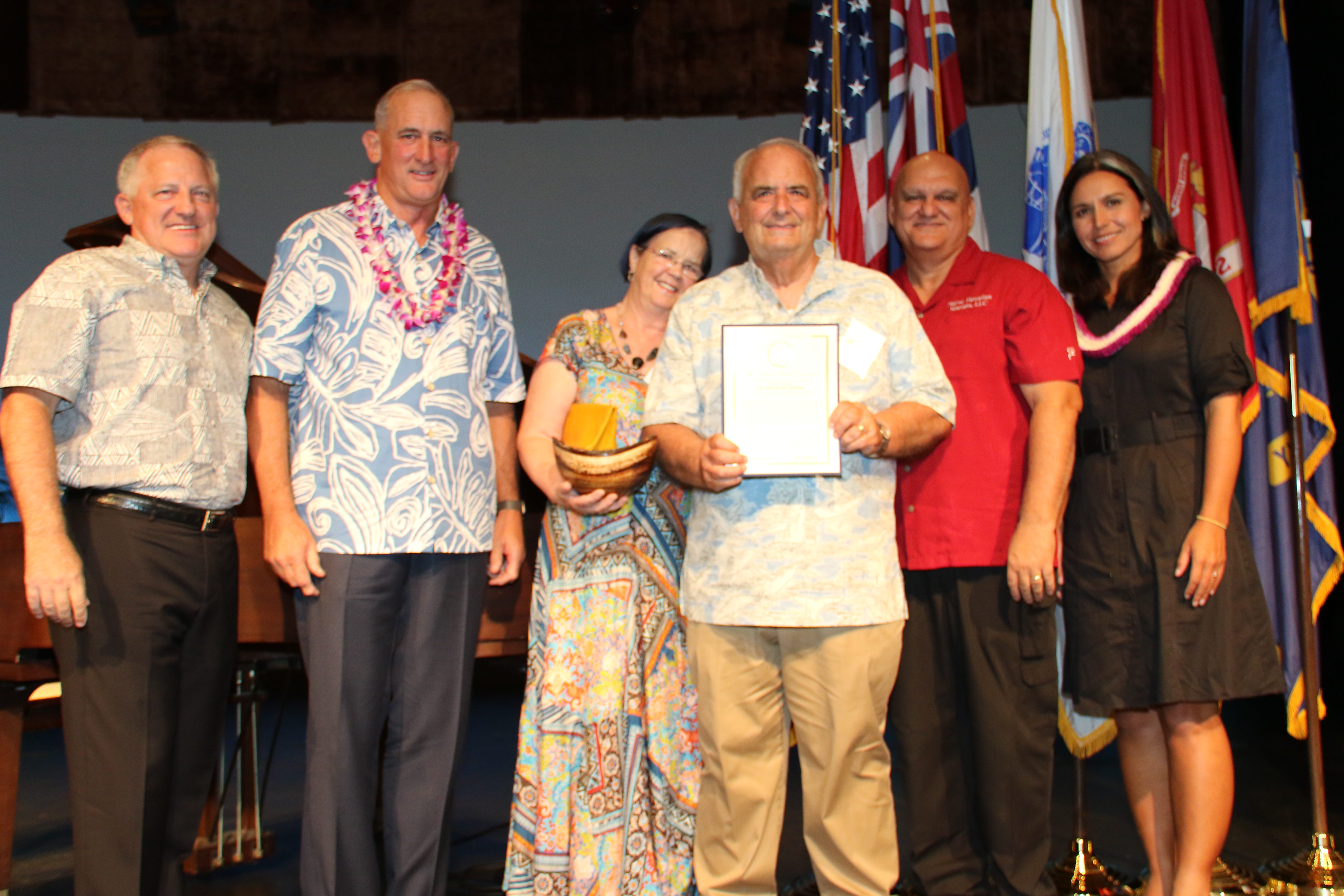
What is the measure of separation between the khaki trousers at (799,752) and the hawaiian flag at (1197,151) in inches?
84.7

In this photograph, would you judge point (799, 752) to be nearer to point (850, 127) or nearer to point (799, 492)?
point (799, 492)

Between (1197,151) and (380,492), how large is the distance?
3115mm

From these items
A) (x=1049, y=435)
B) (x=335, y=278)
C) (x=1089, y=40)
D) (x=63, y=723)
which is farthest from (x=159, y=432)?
(x=1089, y=40)

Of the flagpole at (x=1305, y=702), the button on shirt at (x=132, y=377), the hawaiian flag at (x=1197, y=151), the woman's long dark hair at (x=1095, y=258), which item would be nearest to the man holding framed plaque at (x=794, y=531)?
the woman's long dark hair at (x=1095, y=258)

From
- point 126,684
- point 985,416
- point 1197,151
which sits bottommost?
point 126,684

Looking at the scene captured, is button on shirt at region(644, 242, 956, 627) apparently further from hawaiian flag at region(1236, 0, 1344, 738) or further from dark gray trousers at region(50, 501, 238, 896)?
hawaiian flag at region(1236, 0, 1344, 738)

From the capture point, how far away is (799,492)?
209 centimetres

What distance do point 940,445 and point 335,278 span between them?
1.54m

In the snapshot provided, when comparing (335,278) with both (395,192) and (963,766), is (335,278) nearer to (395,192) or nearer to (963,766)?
(395,192)

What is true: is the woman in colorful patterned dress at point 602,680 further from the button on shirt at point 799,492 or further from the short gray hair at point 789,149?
the short gray hair at point 789,149

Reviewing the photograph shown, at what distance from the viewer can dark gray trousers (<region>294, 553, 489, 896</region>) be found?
2.07 meters

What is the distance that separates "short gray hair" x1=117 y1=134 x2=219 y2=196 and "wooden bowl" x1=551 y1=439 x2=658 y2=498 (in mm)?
1109

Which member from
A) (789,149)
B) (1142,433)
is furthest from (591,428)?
(1142,433)

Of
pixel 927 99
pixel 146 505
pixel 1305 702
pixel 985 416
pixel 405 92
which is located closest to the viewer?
pixel 146 505
